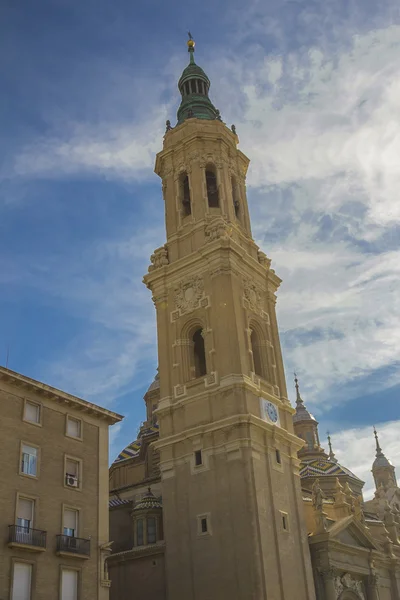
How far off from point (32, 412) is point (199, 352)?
14.5 meters

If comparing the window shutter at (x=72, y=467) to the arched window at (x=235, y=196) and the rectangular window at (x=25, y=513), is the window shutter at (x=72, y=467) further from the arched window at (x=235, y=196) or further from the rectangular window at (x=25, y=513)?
the arched window at (x=235, y=196)

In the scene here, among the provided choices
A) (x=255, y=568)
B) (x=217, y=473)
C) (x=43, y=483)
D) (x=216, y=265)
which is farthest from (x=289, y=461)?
(x=43, y=483)

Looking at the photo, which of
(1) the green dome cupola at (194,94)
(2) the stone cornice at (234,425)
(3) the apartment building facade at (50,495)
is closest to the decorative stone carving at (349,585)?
(2) the stone cornice at (234,425)

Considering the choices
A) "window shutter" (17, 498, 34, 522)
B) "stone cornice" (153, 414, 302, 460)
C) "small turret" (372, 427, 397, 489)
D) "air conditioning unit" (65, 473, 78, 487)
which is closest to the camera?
"window shutter" (17, 498, 34, 522)

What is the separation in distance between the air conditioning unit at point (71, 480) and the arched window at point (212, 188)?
2136cm

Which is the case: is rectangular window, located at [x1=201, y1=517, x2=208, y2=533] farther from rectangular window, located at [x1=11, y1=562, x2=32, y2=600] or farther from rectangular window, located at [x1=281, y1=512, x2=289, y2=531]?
rectangular window, located at [x1=11, y1=562, x2=32, y2=600]

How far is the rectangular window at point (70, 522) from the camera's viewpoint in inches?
1200

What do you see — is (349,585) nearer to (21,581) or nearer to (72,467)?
(72,467)

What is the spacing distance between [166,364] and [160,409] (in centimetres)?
274

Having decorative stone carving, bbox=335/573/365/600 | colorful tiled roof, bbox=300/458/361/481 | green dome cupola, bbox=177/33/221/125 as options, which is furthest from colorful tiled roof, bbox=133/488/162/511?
green dome cupola, bbox=177/33/221/125

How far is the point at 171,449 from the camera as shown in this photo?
40.0 metres

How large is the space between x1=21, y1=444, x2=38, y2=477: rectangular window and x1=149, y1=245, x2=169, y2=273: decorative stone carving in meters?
17.9

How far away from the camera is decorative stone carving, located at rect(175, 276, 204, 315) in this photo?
43031 mm

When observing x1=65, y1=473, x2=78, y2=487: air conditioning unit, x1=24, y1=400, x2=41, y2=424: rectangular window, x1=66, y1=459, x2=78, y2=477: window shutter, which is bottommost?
x1=65, y1=473, x2=78, y2=487: air conditioning unit
